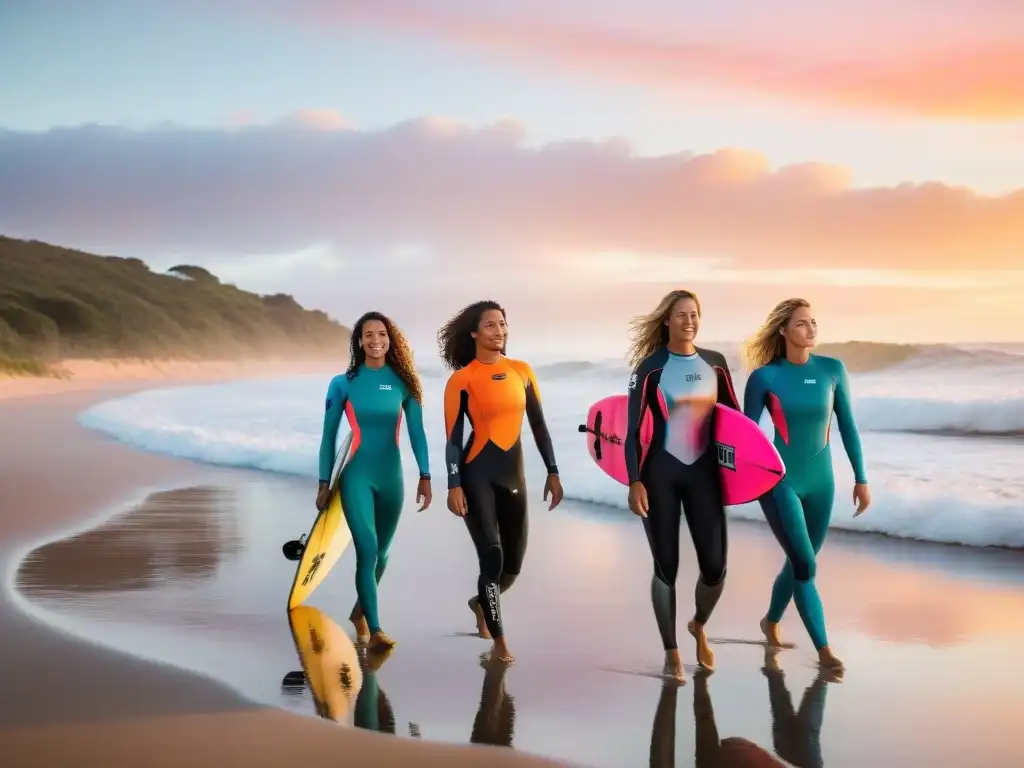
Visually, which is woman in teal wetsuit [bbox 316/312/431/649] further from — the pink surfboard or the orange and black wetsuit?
the pink surfboard

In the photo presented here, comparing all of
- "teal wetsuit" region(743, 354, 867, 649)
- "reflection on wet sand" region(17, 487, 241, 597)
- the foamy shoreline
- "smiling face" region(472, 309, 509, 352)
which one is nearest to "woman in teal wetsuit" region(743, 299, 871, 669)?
"teal wetsuit" region(743, 354, 867, 649)

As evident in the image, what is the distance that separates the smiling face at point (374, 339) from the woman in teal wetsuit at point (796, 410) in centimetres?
185

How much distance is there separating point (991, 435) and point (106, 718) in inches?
771

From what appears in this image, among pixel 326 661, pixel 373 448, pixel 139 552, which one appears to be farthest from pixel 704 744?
pixel 139 552

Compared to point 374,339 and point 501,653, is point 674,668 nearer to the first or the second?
point 501,653

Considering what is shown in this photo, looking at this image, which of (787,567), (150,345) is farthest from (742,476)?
(150,345)

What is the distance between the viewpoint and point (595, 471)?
40.2ft

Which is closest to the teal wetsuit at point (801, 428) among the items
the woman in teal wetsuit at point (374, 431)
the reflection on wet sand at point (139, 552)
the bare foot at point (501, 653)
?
the bare foot at point (501, 653)

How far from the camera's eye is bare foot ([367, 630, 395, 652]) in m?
5.76

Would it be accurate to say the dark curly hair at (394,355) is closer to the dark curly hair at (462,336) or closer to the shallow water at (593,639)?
the dark curly hair at (462,336)

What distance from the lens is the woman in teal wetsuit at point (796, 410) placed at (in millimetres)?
5762

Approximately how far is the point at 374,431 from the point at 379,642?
1082 mm

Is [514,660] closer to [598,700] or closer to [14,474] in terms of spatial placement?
[598,700]

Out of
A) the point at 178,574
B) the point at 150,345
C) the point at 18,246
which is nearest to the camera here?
the point at 178,574
